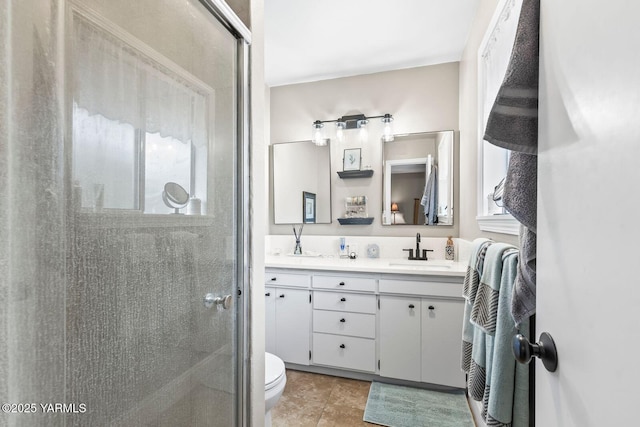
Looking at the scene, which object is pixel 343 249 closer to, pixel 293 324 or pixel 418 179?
pixel 293 324

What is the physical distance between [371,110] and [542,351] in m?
2.46

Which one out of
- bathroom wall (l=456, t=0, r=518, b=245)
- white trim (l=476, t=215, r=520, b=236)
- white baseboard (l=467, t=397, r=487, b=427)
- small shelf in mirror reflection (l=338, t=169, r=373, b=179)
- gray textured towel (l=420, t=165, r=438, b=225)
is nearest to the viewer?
white trim (l=476, t=215, r=520, b=236)

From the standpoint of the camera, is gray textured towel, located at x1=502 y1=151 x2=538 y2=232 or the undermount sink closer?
gray textured towel, located at x1=502 y1=151 x2=538 y2=232

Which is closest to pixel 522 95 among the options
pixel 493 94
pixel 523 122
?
pixel 523 122

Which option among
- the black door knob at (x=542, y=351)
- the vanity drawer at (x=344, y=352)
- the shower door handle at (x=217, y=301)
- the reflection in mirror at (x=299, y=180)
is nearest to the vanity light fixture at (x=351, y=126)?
the reflection in mirror at (x=299, y=180)

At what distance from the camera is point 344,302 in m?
2.17

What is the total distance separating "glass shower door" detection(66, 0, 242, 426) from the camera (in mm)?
578

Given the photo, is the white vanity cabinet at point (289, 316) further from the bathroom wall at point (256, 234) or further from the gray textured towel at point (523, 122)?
the gray textured towel at point (523, 122)

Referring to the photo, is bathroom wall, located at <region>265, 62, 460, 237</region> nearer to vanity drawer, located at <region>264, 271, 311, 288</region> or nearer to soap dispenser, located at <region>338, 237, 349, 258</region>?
soap dispenser, located at <region>338, 237, 349, 258</region>

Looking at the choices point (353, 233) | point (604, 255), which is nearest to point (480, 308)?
point (604, 255)

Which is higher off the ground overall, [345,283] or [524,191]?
[524,191]

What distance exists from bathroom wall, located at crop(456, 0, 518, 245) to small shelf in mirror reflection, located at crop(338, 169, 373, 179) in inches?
30.3

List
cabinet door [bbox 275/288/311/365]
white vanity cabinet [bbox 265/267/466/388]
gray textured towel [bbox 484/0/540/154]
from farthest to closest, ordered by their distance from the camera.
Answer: cabinet door [bbox 275/288/311/365]
white vanity cabinet [bbox 265/267/466/388]
gray textured towel [bbox 484/0/540/154]

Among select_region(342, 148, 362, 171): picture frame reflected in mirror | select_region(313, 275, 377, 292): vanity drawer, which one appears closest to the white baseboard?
select_region(313, 275, 377, 292): vanity drawer
